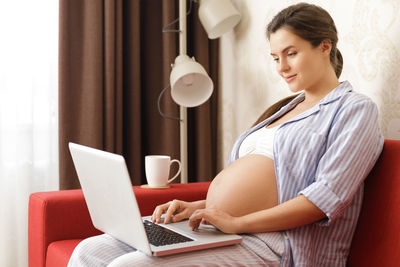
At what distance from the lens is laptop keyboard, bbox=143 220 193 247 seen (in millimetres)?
1037

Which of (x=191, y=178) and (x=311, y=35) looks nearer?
(x=311, y=35)

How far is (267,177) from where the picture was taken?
1.22 metres

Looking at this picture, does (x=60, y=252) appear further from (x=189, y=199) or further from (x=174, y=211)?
(x=189, y=199)

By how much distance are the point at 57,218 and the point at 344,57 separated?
1.20 metres

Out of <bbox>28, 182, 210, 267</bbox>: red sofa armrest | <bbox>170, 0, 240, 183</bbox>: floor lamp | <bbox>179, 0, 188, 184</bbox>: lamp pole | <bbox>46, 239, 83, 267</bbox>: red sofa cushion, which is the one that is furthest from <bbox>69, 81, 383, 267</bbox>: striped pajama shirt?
<bbox>179, 0, 188, 184</bbox>: lamp pole

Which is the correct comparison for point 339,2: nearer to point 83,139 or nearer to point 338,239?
point 338,239

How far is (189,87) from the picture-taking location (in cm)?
214

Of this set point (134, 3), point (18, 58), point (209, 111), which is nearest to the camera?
point (18, 58)

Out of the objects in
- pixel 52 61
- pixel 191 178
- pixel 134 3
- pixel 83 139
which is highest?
pixel 134 3

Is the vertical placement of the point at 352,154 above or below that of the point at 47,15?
below

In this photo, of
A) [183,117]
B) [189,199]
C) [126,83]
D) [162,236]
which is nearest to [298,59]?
[162,236]

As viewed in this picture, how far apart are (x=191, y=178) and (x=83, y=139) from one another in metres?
0.67

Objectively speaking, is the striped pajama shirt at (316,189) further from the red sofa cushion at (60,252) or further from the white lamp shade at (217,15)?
the white lamp shade at (217,15)

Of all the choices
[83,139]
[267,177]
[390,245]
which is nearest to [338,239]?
[390,245]
